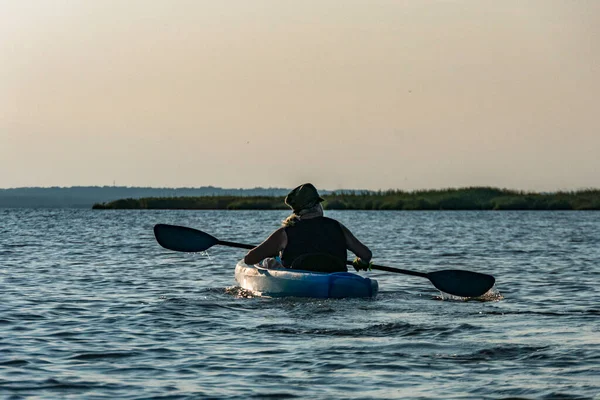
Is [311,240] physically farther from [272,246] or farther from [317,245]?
[272,246]

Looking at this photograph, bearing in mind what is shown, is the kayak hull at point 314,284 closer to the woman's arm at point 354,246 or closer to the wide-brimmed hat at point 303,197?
the woman's arm at point 354,246

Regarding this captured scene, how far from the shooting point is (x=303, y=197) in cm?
1218

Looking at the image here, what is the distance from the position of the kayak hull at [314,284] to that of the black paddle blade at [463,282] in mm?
1058

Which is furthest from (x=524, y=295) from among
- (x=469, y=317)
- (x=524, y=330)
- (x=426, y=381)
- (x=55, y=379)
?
(x=55, y=379)

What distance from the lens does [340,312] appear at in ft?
36.9

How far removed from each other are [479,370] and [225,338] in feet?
9.14

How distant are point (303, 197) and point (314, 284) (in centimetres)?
110

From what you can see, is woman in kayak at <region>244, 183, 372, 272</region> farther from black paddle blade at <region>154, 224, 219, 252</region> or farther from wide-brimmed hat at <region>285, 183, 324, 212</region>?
black paddle blade at <region>154, 224, 219, 252</region>

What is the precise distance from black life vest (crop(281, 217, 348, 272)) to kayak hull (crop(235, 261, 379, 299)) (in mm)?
181

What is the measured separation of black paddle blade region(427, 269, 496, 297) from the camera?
1298 centimetres

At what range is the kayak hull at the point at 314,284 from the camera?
12148mm

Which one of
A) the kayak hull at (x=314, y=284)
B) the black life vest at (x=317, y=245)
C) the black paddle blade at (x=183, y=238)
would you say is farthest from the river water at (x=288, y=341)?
the black paddle blade at (x=183, y=238)

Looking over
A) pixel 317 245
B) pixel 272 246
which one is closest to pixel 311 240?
pixel 317 245

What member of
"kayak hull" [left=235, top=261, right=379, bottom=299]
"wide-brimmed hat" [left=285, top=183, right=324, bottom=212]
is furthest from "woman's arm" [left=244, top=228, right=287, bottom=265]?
"wide-brimmed hat" [left=285, top=183, right=324, bottom=212]
